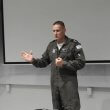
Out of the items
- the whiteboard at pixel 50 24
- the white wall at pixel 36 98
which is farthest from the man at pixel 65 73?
the white wall at pixel 36 98

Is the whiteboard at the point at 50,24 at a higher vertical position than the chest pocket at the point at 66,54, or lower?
higher

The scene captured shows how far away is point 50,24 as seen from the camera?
304 cm

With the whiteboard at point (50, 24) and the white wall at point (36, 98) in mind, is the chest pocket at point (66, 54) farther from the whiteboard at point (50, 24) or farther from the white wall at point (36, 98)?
the white wall at point (36, 98)

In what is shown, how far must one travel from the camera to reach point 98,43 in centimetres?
280

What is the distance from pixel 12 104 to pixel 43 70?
69 cm

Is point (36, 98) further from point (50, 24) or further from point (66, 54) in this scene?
point (66, 54)

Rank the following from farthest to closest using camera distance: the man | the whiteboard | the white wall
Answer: the white wall, the whiteboard, the man

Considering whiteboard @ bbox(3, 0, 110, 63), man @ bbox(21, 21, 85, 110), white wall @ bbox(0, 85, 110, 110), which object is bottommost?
white wall @ bbox(0, 85, 110, 110)

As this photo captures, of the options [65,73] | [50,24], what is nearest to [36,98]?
[50,24]

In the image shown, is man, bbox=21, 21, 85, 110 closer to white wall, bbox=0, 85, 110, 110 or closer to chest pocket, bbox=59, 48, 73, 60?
chest pocket, bbox=59, 48, 73, 60

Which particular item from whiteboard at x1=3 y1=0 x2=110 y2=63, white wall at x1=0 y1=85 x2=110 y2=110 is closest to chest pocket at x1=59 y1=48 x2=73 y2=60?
whiteboard at x1=3 y1=0 x2=110 y2=63

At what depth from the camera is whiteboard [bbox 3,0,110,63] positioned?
9.15ft

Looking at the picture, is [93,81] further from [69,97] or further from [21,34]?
[21,34]

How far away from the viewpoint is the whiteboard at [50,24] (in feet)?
9.15
